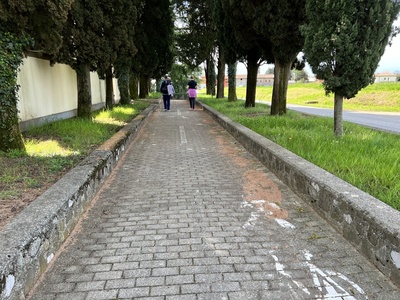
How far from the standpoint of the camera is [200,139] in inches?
377

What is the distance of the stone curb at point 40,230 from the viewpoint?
2314 millimetres

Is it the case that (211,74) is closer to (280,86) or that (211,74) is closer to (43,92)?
(280,86)

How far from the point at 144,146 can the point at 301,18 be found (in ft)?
21.1

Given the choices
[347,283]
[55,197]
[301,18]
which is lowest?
[347,283]

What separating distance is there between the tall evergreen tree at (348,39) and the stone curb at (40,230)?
5648 millimetres

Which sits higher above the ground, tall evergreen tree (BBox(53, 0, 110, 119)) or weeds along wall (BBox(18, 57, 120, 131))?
tall evergreen tree (BBox(53, 0, 110, 119))

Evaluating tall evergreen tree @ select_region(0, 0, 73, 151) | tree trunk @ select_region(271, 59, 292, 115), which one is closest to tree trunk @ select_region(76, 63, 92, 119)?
tall evergreen tree @ select_region(0, 0, 73, 151)

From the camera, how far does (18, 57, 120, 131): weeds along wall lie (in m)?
8.77

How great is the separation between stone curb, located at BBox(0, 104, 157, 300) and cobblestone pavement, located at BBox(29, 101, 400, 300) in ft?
0.44

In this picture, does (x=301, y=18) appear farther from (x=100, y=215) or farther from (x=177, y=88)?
(x=177, y=88)

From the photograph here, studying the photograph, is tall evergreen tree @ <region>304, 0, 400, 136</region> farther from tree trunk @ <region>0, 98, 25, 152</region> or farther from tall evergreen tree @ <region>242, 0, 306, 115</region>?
tree trunk @ <region>0, 98, 25, 152</region>

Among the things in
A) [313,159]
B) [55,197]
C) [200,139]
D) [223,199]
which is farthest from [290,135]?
[55,197]

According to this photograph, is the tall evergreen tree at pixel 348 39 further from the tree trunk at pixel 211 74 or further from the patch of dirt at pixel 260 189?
the tree trunk at pixel 211 74

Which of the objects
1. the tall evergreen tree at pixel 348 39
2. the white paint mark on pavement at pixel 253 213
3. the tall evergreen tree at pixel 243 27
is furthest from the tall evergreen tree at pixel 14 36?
the tall evergreen tree at pixel 243 27
